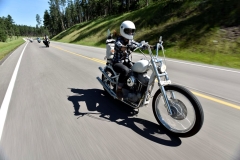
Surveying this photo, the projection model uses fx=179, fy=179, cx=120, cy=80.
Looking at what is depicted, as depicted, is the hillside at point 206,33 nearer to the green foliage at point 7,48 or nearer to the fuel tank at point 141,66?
the fuel tank at point 141,66

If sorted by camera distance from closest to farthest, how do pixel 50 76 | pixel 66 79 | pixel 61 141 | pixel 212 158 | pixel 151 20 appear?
1. pixel 212 158
2. pixel 61 141
3. pixel 66 79
4. pixel 50 76
5. pixel 151 20

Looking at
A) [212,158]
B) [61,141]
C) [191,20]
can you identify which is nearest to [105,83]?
[61,141]

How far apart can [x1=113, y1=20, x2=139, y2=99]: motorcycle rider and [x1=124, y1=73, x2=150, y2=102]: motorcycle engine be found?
0.87 ft

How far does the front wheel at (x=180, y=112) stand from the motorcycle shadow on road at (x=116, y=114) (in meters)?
0.16

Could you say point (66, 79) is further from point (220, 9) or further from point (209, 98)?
point (220, 9)

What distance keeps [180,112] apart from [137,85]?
1086mm

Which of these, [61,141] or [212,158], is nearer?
[212,158]

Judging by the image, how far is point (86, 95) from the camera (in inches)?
203

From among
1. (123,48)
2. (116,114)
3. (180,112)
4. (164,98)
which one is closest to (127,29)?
(123,48)

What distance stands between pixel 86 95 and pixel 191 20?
51.4ft

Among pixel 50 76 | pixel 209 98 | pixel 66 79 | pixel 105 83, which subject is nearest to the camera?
pixel 209 98

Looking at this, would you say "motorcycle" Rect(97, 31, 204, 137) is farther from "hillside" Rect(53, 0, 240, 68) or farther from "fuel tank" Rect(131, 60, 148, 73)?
"hillside" Rect(53, 0, 240, 68)

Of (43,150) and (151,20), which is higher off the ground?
(151,20)

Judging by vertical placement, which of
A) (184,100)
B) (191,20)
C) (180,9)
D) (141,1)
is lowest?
(184,100)
